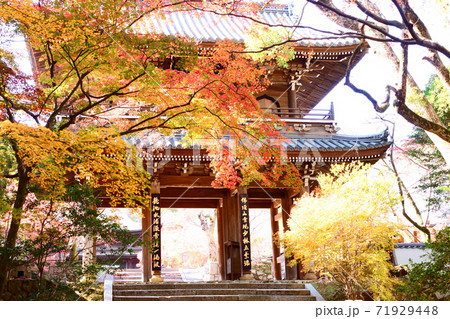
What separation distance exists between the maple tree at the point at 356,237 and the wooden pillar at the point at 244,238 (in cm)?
262

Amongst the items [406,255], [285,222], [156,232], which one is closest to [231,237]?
[285,222]

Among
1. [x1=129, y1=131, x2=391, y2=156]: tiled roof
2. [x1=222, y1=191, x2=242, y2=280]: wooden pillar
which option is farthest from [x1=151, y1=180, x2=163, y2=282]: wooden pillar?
[x1=222, y1=191, x2=242, y2=280]: wooden pillar

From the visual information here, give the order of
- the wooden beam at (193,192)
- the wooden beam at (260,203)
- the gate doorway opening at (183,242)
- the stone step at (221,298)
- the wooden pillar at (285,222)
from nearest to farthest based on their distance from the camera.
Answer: the stone step at (221,298), the wooden pillar at (285,222), the wooden beam at (193,192), the wooden beam at (260,203), the gate doorway opening at (183,242)

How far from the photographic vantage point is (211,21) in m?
16.2

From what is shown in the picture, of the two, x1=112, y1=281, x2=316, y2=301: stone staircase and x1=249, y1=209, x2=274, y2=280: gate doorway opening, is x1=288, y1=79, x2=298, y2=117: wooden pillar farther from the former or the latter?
x1=249, y1=209, x2=274, y2=280: gate doorway opening

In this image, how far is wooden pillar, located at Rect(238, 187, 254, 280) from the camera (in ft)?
36.9

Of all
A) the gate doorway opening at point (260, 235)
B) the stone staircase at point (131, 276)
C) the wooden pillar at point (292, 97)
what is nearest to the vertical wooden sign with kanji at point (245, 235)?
the wooden pillar at point (292, 97)

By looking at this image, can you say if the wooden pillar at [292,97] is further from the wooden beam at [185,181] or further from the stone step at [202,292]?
the stone step at [202,292]

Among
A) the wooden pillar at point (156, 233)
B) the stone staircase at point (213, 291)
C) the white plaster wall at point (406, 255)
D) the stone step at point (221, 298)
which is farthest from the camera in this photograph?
the white plaster wall at point (406, 255)

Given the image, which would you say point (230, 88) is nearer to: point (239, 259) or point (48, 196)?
point (48, 196)

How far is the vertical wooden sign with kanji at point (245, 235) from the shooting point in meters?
11.3

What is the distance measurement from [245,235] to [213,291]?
2773 mm

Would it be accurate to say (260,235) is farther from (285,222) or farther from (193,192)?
(285,222)

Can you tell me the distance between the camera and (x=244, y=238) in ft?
37.5
